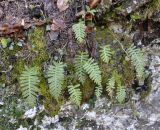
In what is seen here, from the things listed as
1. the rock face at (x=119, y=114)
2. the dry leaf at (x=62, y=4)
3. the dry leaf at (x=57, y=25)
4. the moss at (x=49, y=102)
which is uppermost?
the dry leaf at (x=62, y=4)

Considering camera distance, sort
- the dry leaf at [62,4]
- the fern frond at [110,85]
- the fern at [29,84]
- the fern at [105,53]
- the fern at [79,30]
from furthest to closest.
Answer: the dry leaf at [62,4] < the fern frond at [110,85] < the fern at [105,53] < the fern at [79,30] < the fern at [29,84]

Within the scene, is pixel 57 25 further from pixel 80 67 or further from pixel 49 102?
pixel 49 102

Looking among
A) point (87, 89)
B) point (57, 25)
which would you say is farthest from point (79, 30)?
point (87, 89)

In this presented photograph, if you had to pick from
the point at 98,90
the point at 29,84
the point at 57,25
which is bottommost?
the point at 98,90

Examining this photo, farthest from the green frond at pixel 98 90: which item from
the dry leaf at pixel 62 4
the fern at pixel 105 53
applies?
the dry leaf at pixel 62 4

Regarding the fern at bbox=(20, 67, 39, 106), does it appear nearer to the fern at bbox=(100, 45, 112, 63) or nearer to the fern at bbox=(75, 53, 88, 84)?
the fern at bbox=(75, 53, 88, 84)

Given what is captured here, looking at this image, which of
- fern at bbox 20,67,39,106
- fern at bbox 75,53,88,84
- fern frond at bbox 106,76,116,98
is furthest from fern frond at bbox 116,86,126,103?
fern at bbox 20,67,39,106

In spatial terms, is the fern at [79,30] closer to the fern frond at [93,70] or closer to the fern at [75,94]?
the fern frond at [93,70]
